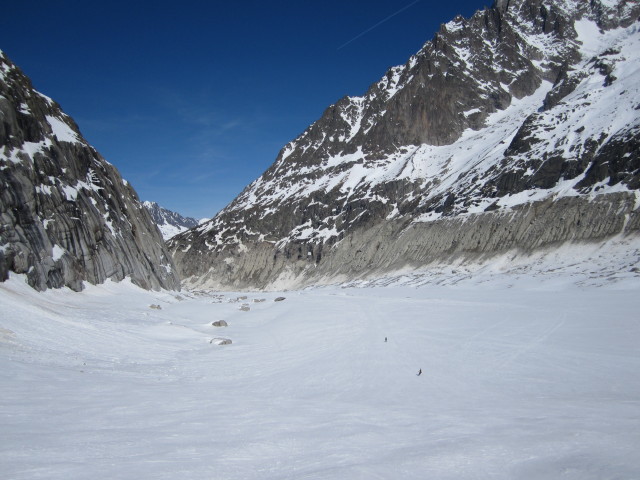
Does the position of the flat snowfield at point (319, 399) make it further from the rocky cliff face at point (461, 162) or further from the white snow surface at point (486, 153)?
the white snow surface at point (486, 153)

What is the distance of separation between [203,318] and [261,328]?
6.29m

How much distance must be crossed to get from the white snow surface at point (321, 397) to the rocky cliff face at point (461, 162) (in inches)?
1800

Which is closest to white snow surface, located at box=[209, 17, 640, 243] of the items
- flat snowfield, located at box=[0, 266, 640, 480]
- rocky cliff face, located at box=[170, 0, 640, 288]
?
rocky cliff face, located at box=[170, 0, 640, 288]

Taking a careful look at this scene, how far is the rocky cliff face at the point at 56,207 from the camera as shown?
2689cm

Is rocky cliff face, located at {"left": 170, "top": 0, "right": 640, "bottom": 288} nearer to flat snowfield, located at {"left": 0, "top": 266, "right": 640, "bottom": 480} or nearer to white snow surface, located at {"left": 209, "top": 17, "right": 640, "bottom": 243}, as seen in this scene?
white snow surface, located at {"left": 209, "top": 17, "right": 640, "bottom": 243}

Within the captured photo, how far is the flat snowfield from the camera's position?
5898 millimetres

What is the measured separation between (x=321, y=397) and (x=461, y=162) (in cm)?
10248

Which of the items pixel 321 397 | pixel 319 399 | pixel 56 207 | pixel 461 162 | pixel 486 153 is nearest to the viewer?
pixel 319 399

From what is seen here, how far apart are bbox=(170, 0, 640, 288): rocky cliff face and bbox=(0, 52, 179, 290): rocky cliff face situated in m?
52.3

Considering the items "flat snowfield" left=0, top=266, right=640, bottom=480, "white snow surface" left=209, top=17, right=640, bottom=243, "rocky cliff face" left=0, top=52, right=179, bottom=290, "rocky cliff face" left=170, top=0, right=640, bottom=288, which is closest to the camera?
"flat snowfield" left=0, top=266, right=640, bottom=480

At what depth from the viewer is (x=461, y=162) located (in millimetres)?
103938

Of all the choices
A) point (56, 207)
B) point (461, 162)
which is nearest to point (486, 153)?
point (461, 162)

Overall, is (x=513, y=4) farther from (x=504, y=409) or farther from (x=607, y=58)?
(x=504, y=409)

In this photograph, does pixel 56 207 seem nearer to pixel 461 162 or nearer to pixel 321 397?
Answer: pixel 321 397
